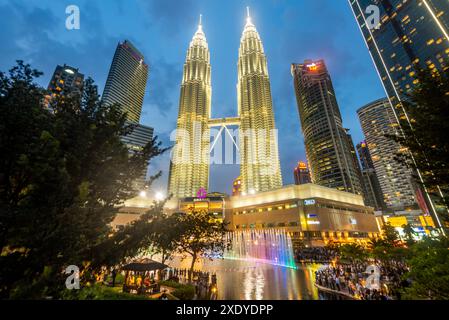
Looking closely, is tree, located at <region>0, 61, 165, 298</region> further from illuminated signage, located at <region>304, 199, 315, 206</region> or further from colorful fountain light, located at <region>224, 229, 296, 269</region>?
illuminated signage, located at <region>304, 199, 315, 206</region>

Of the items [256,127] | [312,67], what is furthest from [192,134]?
[312,67]

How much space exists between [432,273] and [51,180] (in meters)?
12.3

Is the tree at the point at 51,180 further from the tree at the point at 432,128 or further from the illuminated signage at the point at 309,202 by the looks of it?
A: the illuminated signage at the point at 309,202

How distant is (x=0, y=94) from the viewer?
21.3 feet

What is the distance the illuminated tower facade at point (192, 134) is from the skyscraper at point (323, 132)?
85.7 meters

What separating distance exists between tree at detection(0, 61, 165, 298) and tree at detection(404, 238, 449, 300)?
1101cm

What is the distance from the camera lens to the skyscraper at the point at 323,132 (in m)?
141

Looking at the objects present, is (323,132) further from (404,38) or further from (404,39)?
(404,38)

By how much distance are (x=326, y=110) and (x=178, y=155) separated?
122 metres

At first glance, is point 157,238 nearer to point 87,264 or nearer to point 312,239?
point 87,264

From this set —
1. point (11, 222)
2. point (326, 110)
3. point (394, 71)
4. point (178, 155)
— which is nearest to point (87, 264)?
point (11, 222)

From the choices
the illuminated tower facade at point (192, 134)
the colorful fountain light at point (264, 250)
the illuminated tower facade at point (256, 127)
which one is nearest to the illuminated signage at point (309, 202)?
the colorful fountain light at point (264, 250)

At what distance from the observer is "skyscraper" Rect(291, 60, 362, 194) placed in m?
141

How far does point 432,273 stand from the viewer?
22.6ft
